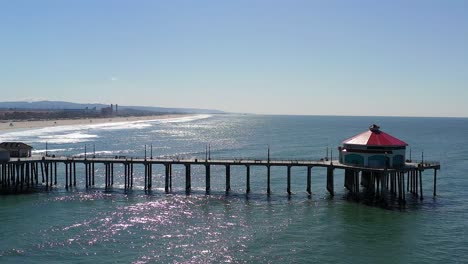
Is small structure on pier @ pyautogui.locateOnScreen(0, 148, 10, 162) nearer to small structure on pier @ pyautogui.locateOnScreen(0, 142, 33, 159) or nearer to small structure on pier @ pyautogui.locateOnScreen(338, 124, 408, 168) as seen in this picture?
small structure on pier @ pyautogui.locateOnScreen(0, 142, 33, 159)

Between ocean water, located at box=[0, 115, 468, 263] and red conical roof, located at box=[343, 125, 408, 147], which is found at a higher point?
red conical roof, located at box=[343, 125, 408, 147]

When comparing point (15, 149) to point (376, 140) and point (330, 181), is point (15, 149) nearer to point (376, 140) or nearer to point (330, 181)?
point (330, 181)

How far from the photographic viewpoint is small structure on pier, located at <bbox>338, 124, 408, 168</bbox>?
58969 mm

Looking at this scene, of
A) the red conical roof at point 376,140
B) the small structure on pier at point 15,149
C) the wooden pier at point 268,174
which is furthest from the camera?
the small structure on pier at point 15,149

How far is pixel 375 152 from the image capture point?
59094 mm

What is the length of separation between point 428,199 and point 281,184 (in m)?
18.9

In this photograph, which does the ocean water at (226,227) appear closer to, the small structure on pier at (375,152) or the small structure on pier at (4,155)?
the small structure on pier at (375,152)

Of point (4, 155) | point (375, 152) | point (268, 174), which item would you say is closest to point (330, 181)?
point (375, 152)

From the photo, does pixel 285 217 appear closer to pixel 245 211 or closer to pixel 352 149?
pixel 245 211

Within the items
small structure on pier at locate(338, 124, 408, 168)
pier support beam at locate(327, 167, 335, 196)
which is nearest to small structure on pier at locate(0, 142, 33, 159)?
pier support beam at locate(327, 167, 335, 196)

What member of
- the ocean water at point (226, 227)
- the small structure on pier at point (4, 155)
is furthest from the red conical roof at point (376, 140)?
the small structure on pier at point (4, 155)

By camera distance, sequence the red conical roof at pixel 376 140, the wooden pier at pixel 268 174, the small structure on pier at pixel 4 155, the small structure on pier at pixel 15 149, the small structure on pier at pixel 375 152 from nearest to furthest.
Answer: the small structure on pier at pixel 375 152
the red conical roof at pixel 376 140
the wooden pier at pixel 268 174
the small structure on pier at pixel 4 155
the small structure on pier at pixel 15 149

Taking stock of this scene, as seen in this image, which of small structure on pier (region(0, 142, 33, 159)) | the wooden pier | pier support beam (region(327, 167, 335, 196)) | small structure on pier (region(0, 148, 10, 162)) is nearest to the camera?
the wooden pier

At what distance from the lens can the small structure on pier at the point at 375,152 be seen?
193ft
